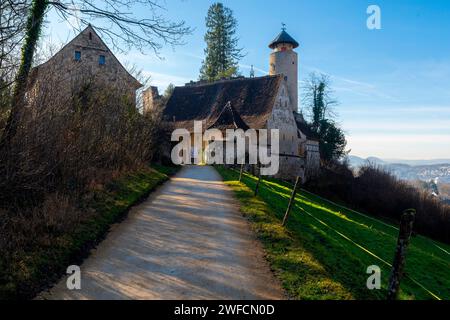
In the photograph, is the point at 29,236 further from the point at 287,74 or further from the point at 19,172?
the point at 287,74

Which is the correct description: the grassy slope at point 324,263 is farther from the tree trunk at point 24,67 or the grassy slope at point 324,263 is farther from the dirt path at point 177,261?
the tree trunk at point 24,67

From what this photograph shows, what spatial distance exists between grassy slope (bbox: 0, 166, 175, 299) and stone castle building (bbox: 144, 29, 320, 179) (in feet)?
72.9

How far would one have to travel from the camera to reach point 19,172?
25.7ft

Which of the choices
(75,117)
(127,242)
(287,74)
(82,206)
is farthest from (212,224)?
(287,74)

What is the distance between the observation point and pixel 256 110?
37781mm

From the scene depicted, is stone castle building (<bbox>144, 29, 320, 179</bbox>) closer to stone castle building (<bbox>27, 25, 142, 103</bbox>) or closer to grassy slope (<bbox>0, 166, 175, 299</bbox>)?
stone castle building (<bbox>27, 25, 142, 103</bbox>)

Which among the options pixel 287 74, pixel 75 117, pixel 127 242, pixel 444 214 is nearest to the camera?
pixel 127 242

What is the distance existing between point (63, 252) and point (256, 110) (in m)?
32.1

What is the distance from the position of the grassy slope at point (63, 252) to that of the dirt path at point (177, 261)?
0.99ft

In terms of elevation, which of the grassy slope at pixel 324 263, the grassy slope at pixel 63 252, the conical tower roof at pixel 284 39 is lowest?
the grassy slope at pixel 324 263

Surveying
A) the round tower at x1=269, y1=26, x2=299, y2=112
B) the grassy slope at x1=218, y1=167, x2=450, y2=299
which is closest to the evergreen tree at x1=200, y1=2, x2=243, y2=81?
the round tower at x1=269, y1=26, x2=299, y2=112

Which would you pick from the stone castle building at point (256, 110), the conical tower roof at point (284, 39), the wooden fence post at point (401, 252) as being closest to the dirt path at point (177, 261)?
the wooden fence post at point (401, 252)

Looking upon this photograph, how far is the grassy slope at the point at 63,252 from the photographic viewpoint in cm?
586

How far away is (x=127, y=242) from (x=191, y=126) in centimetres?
3045
